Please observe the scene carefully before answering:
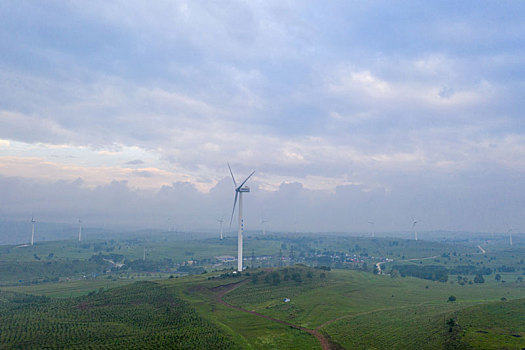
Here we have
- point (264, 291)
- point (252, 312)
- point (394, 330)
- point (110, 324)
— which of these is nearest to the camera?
point (110, 324)

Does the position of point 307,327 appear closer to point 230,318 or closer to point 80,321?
point 230,318

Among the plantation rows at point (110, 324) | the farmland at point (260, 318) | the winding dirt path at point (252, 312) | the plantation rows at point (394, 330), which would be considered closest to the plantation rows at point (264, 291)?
the farmland at point (260, 318)

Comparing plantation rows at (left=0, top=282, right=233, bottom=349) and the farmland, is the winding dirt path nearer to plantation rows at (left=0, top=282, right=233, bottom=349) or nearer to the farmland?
the farmland

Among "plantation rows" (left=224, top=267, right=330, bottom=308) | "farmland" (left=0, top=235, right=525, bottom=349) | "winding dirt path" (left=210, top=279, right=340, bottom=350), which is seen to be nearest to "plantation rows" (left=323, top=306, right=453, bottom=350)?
"farmland" (left=0, top=235, right=525, bottom=349)

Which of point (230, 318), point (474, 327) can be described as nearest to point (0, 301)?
point (230, 318)

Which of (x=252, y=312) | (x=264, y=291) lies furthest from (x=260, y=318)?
(x=264, y=291)

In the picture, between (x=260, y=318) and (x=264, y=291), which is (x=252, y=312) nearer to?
(x=260, y=318)

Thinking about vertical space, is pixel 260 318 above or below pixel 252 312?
above

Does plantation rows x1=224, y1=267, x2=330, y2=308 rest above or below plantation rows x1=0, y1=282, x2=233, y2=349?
below

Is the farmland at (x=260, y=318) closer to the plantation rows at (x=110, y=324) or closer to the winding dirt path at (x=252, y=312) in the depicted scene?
the plantation rows at (x=110, y=324)
